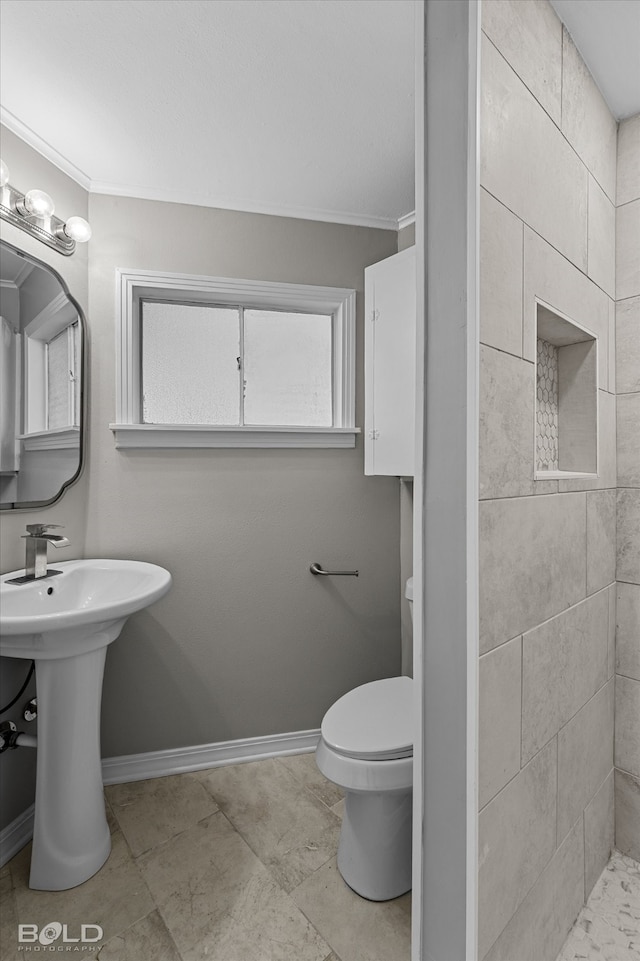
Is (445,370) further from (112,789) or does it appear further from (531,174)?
(112,789)

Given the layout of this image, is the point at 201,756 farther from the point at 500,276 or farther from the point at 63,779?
the point at 500,276

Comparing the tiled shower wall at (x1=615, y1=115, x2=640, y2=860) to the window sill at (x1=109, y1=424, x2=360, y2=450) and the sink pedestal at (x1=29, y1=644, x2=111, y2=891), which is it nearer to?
the window sill at (x1=109, y1=424, x2=360, y2=450)

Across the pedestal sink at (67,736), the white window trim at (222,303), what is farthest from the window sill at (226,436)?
the pedestal sink at (67,736)

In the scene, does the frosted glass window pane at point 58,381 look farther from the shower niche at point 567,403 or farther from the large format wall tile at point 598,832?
the large format wall tile at point 598,832

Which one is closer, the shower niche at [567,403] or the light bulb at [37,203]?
the shower niche at [567,403]

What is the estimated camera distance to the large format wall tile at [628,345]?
5.12 ft

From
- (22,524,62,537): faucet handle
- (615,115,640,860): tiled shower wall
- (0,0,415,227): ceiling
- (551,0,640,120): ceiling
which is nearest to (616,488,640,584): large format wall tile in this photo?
(615,115,640,860): tiled shower wall

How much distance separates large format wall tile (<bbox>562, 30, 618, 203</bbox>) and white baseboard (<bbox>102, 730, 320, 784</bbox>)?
2303 mm

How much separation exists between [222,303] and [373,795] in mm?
1893

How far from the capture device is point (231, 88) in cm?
146

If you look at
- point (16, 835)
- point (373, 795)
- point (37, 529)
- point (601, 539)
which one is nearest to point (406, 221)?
point (601, 539)

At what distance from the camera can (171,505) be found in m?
2.04

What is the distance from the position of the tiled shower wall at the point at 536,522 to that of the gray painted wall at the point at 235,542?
3.30 feet

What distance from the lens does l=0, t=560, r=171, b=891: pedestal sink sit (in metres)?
1.46
